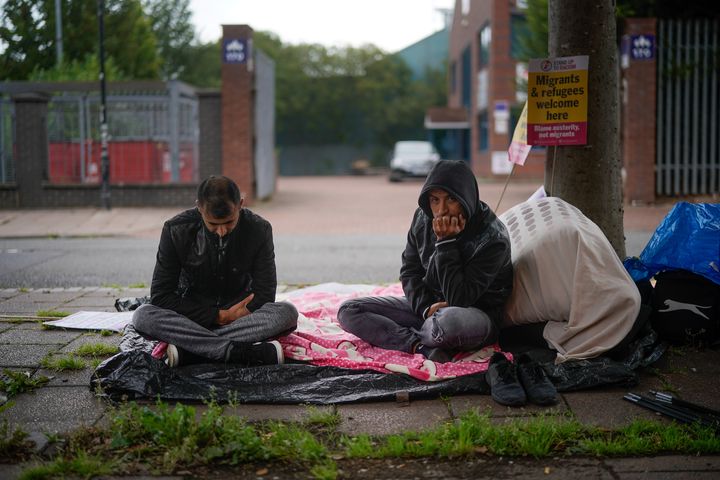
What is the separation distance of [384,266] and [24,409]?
6.27 metres

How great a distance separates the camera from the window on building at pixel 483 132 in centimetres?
3544

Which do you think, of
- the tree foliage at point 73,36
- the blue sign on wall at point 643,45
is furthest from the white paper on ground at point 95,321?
the blue sign on wall at point 643,45

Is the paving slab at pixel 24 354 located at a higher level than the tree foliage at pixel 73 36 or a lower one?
lower

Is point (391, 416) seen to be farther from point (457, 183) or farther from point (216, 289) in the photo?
point (216, 289)

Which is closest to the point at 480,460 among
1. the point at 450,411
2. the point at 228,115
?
the point at 450,411

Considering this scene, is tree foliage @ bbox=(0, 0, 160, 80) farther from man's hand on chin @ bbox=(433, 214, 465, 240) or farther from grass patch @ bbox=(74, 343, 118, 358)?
man's hand on chin @ bbox=(433, 214, 465, 240)

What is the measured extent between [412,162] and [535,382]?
31.9 meters

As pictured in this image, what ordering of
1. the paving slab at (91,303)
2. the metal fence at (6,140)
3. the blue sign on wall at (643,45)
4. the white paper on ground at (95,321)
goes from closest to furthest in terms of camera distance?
the white paper on ground at (95,321), the paving slab at (91,303), the blue sign on wall at (643,45), the metal fence at (6,140)

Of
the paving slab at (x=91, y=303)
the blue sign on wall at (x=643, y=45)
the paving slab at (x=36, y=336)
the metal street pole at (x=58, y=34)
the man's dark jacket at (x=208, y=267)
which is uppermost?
the metal street pole at (x=58, y=34)

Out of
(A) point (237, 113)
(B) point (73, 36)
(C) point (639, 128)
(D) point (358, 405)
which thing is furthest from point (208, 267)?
(B) point (73, 36)

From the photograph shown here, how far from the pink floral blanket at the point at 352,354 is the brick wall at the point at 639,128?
43.3 feet

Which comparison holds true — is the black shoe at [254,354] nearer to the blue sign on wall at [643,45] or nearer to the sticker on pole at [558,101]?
the sticker on pole at [558,101]

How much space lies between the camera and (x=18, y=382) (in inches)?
174

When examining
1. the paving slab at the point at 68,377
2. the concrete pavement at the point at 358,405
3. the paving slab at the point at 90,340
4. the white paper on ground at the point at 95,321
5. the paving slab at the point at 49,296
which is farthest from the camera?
the paving slab at the point at 49,296
